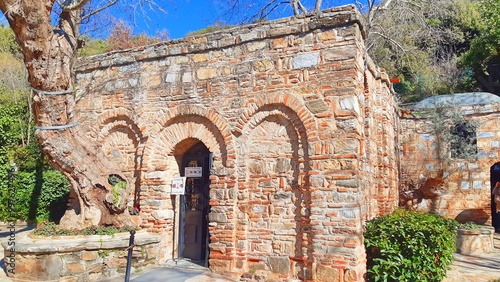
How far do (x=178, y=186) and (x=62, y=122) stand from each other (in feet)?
7.25

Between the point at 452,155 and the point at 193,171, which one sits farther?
the point at 452,155

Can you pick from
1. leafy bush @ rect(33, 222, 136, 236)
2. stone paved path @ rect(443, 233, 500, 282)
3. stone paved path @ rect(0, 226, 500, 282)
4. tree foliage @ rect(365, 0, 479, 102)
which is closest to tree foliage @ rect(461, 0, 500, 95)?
tree foliage @ rect(365, 0, 479, 102)

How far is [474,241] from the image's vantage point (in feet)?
30.1

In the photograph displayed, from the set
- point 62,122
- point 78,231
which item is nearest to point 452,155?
point 78,231

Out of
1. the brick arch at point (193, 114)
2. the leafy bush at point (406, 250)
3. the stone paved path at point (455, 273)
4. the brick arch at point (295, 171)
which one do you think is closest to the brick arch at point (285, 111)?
the brick arch at point (295, 171)

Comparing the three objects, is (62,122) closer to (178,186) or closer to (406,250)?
(178,186)

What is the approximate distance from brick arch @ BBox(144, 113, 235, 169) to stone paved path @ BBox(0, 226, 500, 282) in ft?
5.87

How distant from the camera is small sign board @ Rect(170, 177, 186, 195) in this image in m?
7.25

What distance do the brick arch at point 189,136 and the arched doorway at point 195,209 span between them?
508 mm

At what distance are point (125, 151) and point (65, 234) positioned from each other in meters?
2.08

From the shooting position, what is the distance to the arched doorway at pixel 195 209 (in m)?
7.52

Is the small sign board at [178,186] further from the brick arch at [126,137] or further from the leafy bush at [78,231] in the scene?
the leafy bush at [78,231]

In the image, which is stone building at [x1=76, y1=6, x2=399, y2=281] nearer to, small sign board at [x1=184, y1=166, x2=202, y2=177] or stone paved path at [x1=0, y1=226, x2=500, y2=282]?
small sign board at [x1=184, y1=166, x2=202, y2=177]

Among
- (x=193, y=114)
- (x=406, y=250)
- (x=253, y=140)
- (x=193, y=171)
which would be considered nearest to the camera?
(x=406, y=250)
